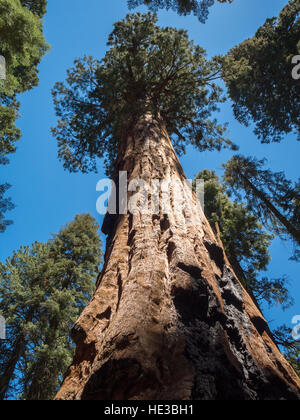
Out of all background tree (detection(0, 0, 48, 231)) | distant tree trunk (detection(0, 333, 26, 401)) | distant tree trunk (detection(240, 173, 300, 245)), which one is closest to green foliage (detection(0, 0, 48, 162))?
background tree (detection(0, 0, 48, 231))

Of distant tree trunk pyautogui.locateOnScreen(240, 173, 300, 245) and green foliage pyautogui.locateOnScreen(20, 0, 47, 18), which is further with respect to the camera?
green foliage pyautogui.locateOnScreen(20, 0, 47, 18)

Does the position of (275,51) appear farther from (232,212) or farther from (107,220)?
(107,220)

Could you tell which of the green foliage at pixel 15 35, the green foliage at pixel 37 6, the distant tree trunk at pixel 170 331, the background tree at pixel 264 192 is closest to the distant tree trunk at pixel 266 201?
the background tree at pixel 264 192

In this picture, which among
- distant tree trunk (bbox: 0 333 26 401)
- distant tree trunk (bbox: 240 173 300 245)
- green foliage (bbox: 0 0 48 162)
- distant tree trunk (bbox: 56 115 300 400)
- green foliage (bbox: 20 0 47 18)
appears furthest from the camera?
green foliage (bbox: 20 0 47 18)

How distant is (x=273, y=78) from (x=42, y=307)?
14.5 meters

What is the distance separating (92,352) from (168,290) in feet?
2.41

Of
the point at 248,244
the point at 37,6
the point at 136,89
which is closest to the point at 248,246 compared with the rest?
the point at 248,244

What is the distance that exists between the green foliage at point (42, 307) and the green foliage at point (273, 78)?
1118 cm

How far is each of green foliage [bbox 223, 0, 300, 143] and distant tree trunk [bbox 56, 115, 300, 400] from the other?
10379mm

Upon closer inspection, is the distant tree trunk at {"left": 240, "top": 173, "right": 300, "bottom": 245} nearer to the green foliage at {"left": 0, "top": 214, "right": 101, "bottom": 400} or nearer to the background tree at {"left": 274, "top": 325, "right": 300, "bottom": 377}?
the background tree at {"left": 274, "top": 325, "right": 300, "bottom": 377}

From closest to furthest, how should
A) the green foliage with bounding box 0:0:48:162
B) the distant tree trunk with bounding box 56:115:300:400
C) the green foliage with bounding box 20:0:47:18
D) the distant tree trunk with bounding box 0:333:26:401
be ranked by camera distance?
the distant tree trunk with bounding box 56:115:300:400
the green foliage with bounding box 0:0:48:162
the distant tree trunk with bounding box 0:333:26:401
the green foliage with bounding box 20:0:47:18

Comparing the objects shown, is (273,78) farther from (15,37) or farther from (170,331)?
(170,331)

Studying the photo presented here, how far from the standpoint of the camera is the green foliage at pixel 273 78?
10977 mm

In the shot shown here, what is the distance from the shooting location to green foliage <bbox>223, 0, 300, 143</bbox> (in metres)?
11.0
